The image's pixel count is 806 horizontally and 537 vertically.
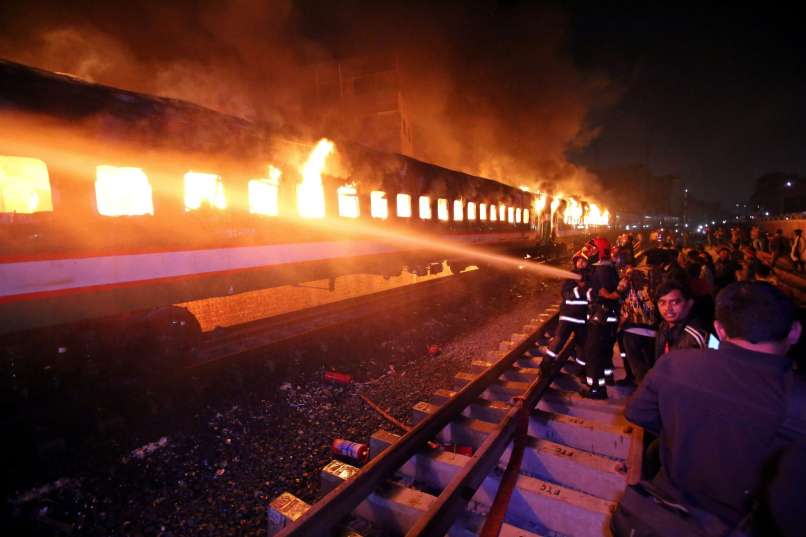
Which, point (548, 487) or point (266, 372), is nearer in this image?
point (548, 487)

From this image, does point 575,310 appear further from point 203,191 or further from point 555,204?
point 555,204

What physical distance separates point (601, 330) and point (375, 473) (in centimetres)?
287

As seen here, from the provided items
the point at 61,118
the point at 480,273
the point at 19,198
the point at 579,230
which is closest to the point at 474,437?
the point at 19,198

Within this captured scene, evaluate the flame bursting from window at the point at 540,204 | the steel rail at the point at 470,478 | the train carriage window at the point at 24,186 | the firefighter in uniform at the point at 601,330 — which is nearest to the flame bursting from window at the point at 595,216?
the flame bursting from window at the point at 540,204

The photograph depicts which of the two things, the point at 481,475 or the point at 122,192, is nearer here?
the point at 481,475

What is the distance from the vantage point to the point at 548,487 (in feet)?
9.32

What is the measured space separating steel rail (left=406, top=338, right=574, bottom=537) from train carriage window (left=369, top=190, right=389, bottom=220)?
5.38 m

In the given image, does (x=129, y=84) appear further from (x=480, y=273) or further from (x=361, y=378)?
(x=480, y=273)

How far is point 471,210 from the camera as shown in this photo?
1198 cm

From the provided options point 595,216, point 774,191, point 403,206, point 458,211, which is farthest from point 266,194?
point 774,191

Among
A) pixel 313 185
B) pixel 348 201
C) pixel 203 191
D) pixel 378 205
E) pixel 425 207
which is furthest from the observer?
pixel 425 207

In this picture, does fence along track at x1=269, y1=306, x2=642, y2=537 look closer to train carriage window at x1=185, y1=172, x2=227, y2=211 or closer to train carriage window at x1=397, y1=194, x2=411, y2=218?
train carriage window at x1=185, y1=172, x2=227, y2=211

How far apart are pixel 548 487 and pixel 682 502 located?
4.97 ft

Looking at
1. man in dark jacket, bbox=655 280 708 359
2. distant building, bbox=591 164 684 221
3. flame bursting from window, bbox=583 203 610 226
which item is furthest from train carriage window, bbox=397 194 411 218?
distant building, bbox=591 164 684 221
